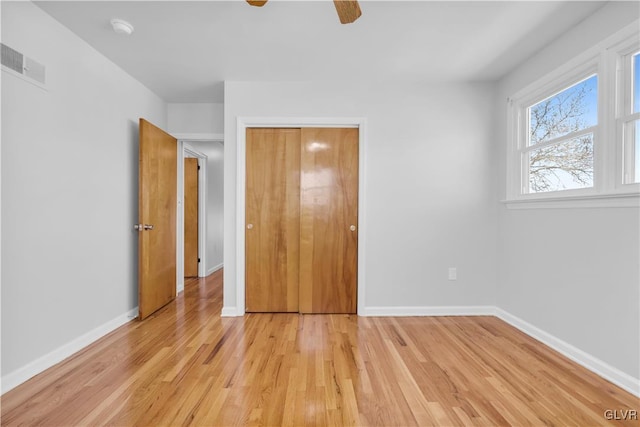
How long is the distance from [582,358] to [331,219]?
224cm

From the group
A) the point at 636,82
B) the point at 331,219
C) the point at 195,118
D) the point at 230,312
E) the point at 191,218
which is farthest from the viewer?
the point at 191,218

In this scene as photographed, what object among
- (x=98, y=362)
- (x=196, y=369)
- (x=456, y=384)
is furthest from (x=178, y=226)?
(x=456, y=384)

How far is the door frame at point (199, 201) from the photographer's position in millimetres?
3764

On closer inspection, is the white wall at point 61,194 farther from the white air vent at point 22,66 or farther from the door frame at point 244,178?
the door frame at point 244,178

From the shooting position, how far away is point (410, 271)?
3145mm

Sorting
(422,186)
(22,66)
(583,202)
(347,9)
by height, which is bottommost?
(583,202)

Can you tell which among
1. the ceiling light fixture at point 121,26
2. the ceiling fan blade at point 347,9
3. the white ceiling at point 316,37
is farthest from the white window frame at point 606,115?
the ceiling light fixture at point 121,26

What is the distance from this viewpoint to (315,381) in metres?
1.87

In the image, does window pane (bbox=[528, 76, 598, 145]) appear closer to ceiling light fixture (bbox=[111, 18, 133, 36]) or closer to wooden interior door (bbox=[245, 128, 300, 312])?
wooden interior door (bbox=[245, 128, 300, 312])

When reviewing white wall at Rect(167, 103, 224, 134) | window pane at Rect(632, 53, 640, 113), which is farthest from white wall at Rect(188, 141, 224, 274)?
window pane at Rect(632, 53, 640, 113)

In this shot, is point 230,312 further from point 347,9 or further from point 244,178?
point 347,9

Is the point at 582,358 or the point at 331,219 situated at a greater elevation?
the point at 331,219

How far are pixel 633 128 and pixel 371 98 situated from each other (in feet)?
6.59

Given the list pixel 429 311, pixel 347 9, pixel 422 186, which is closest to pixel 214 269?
pixel 429 311
